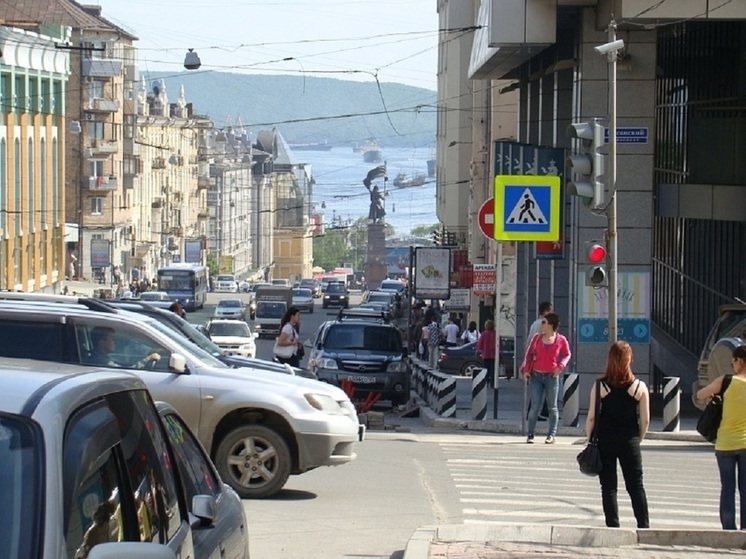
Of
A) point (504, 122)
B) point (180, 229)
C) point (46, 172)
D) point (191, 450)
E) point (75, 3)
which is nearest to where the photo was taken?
point (191, 450)

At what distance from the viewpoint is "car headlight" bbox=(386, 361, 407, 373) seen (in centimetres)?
2747

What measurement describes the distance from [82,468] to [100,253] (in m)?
97.8

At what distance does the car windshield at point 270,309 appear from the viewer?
7056cm

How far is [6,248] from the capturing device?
66.6 meters

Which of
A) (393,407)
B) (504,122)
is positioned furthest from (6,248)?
(393,407)

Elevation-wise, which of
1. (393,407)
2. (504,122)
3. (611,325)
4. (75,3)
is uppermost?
(75,3)

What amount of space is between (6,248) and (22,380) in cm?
6432

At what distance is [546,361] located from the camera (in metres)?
18.3

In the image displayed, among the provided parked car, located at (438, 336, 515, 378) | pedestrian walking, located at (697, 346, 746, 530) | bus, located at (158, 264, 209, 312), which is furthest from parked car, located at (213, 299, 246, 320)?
pedestrian walking, located at (697, 346, 746, 530)

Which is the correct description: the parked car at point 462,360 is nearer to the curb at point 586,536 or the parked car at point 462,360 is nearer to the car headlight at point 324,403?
the car headlight at point 324,403

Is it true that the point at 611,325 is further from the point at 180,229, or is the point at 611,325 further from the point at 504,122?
the point at 180,229

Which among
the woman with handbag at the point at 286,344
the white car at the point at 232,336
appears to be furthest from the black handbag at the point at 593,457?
the white car at the point at 232,336

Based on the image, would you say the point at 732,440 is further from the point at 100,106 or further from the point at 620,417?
the point at 100,106

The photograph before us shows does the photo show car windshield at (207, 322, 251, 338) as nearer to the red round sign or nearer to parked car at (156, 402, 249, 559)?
the red round sign
